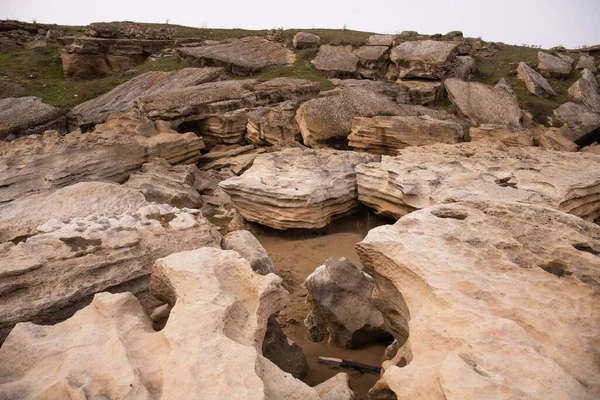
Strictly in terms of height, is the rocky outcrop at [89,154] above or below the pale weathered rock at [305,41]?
below

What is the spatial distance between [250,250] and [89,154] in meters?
4.67

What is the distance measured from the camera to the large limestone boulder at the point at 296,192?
602 centimetres

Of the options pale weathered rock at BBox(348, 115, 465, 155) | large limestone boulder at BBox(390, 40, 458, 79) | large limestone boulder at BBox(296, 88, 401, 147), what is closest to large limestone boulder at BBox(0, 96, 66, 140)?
large limestone boulder at BBox(296, 88, 401, 147)

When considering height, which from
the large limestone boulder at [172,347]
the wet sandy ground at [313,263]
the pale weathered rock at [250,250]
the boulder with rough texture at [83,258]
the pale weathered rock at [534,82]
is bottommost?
the wet sandy ground at [313,263]

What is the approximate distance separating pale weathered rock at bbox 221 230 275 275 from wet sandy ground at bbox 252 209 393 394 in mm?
648

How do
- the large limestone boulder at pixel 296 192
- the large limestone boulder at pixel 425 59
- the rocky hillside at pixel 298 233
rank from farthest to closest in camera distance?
1. the large limestone boulder at pixel 425 59
2. the large limestone boulder at pixel 296 192
3. the rocky hillside at pixel 298 233

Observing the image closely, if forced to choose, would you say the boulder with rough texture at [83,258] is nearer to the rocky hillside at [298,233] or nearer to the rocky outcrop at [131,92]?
the rocky hillside at [298,233]

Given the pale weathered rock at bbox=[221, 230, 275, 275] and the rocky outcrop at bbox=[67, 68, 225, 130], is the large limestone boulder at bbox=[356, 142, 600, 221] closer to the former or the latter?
the pale weathered rock at bbox=[221, 230, 275, 275]

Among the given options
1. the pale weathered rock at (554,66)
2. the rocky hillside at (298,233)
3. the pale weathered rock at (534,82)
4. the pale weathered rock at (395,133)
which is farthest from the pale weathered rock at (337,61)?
the pale weathered rock at (554,66)

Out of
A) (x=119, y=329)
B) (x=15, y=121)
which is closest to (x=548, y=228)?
(x=119, y=329)

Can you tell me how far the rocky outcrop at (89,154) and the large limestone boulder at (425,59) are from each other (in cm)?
763

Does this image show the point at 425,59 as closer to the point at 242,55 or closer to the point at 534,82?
the point at 534,82

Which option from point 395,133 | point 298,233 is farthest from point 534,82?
point 298,233

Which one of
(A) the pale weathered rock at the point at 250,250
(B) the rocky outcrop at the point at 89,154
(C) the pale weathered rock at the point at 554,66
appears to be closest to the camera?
(A) the pale weathered rock at the point at 250,250
